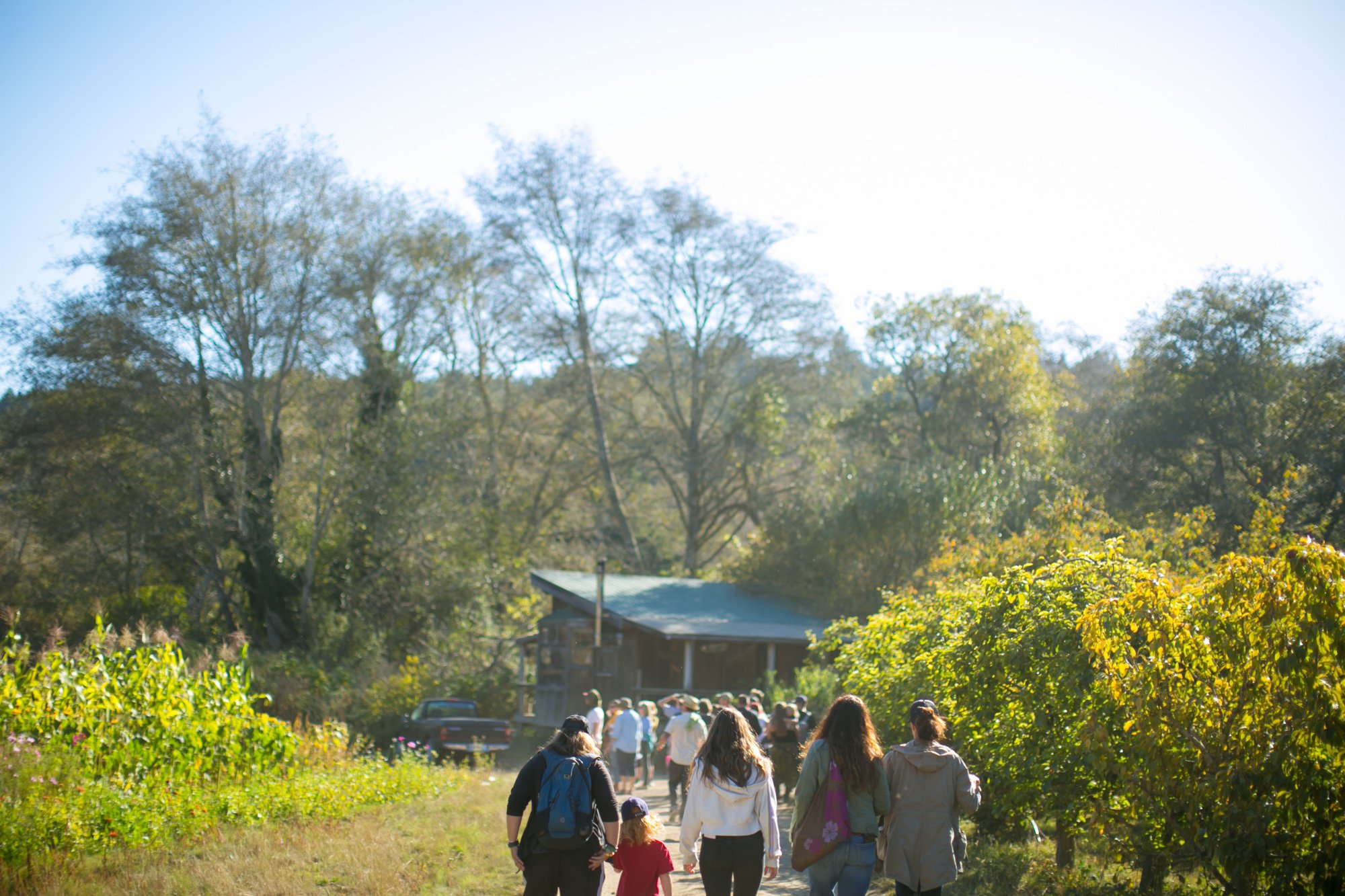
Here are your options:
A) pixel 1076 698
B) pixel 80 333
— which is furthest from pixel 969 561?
pixel 80 333

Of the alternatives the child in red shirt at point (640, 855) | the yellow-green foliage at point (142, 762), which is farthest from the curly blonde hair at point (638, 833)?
the yellow-green foliage at point (142, 762)

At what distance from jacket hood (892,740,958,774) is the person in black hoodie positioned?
5.69ft

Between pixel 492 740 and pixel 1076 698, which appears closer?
pixel 1076 698

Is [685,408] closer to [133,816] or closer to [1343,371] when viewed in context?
[1343,371]

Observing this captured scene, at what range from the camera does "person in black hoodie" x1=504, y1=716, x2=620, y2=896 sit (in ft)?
20.9

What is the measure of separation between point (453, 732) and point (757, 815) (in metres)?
16.4

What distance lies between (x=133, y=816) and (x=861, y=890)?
6609 mm

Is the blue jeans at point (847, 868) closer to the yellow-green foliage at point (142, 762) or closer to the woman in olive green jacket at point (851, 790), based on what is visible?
the woman in olive green jacket at point (851, 790)

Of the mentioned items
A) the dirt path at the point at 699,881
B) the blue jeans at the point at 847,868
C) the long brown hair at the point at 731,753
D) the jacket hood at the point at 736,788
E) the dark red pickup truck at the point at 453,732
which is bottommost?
the dark red pickup truck at the point at 453,732

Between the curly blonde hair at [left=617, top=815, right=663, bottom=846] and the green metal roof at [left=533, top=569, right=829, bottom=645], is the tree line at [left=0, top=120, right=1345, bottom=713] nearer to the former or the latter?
the green metal roof at [left=533, top=569, right=829, bottom=645]

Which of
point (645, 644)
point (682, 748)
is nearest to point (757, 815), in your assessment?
point (682, 748)

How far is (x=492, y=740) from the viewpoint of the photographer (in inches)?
869

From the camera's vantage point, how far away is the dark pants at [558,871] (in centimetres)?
638

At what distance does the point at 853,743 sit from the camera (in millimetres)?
6270
